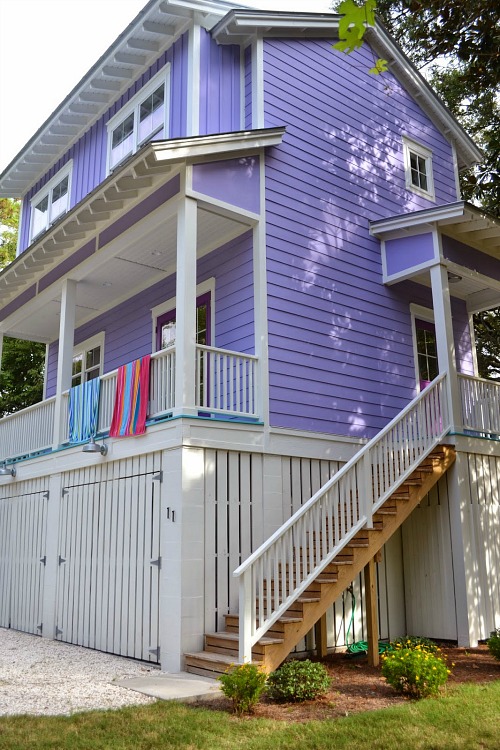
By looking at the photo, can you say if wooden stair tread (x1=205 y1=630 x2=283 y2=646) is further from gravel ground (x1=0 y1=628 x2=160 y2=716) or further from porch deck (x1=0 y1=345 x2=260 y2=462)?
porch deck (x1=0 y1=345 x2=260 y2=462)

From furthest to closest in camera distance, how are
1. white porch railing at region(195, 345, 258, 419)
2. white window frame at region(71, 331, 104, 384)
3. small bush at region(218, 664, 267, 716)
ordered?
1. white window frame at region(71, 331, 104, 384)
2. white porch railing at region(195, 345, 258, 419)
3. small bush at region(218, 664, 267, 716)

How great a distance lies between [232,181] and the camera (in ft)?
34.7

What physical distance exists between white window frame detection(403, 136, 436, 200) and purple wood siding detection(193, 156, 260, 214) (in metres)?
4.66

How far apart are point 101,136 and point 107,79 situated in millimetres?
1324

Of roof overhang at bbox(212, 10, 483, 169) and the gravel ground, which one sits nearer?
the gravel ground

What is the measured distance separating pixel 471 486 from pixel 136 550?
5287 mm

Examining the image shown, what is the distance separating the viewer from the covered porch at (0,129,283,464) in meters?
9.60

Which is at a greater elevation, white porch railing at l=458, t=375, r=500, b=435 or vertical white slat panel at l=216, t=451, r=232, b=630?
white porch railing at l=458, t=375, r=500, b=435

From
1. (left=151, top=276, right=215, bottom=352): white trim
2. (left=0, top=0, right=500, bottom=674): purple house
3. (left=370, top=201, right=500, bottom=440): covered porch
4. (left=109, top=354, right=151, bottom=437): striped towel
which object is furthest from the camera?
(left=151, top=276, right=215, bottom=352): white trim

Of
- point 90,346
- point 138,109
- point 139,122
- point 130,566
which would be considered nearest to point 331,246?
point 139,122

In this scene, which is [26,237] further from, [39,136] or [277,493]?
[277,493]

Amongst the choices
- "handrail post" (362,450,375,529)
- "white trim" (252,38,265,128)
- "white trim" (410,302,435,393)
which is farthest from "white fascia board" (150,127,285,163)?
"handrail post" (362,450,375,529)

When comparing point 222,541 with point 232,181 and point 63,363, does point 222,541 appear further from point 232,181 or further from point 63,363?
point 232,181

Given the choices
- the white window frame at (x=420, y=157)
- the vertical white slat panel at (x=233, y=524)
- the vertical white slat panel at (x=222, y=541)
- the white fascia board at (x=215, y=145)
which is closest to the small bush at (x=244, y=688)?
the vertical white slat panel at (x=222, y=541)
